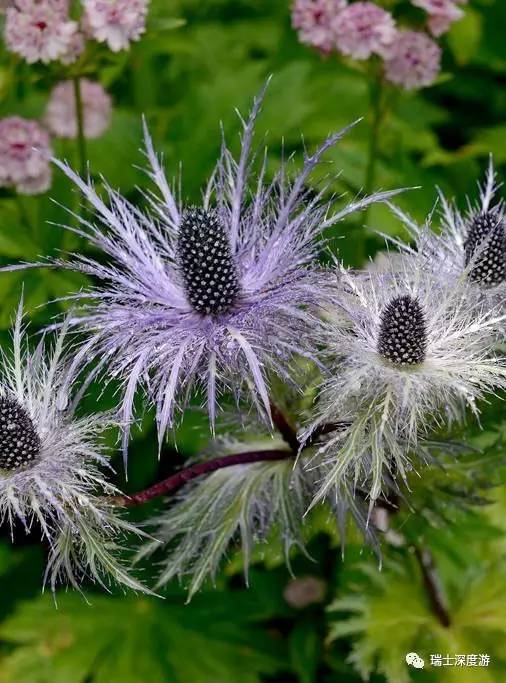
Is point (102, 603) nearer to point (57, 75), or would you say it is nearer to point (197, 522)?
point (197, 522)

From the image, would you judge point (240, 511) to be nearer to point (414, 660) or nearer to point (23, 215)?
point (414, 660)

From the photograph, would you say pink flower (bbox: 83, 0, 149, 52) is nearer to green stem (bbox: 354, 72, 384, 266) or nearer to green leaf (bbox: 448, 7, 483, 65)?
green stem (bbox: 354, 72, 384, 266)

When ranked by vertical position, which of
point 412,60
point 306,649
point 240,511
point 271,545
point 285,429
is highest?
Result: point 412,60

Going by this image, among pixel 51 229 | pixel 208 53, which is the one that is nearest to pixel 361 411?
pixel 51 229

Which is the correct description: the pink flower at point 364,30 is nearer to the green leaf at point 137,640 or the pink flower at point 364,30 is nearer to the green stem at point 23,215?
the green stem at point 23,215

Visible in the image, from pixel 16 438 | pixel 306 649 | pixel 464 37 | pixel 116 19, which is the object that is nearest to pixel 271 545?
pixel 306 649

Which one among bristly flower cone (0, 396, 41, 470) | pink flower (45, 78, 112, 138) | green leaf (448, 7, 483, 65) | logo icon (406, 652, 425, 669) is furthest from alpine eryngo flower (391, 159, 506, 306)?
green leaf (448, 7, 483, 65)

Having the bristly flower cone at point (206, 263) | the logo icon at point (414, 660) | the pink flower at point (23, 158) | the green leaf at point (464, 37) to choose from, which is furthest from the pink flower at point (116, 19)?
the logo icon at point (414, 660)
